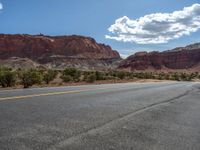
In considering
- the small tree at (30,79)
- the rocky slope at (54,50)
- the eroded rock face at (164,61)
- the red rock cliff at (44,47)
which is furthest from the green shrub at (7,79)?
the red rock cliff at (44,47)

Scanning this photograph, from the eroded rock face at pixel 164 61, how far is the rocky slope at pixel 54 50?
10.1 meters

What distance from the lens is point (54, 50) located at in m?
157

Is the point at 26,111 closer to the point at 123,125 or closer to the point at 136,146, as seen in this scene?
the point at 123,125

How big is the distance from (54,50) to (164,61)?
52560 millimetres

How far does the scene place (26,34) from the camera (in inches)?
6585

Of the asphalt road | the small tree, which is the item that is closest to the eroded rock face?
the small tree

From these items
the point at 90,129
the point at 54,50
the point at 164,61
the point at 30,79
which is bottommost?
the point at 90,129

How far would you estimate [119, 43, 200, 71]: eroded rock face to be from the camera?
14462 cm

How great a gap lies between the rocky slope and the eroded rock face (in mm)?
10124

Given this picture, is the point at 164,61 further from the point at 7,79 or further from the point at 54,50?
the point at 7,79

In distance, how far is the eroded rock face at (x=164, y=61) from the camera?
145 metres

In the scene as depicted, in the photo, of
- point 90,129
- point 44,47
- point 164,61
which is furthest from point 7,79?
point 44,47

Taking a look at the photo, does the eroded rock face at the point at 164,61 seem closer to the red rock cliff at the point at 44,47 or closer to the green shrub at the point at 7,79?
the red rock cliff at the point at 44,47

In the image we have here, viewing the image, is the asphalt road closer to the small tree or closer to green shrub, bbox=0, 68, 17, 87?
green shrub, bbox=0, 68, 17, 87
